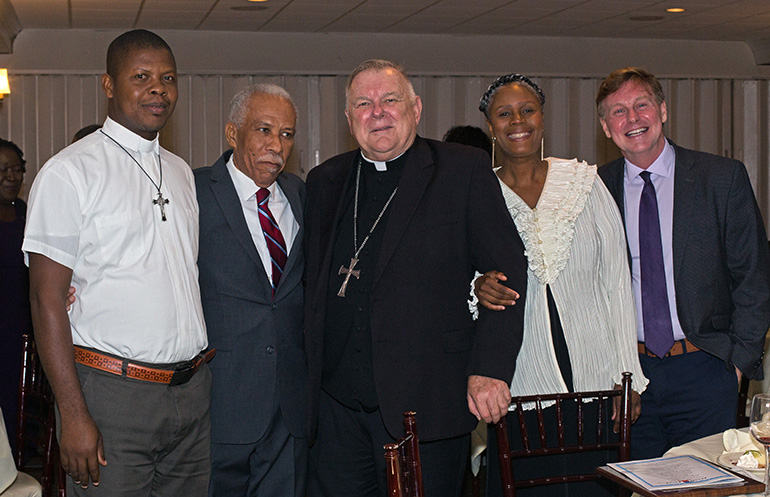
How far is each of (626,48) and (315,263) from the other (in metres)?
7.05

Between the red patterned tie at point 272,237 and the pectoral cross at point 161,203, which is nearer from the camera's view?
the pectoral cross at point 161,203

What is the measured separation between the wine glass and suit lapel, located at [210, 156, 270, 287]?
5.14ft

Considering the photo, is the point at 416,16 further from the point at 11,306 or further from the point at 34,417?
the point at 34,417

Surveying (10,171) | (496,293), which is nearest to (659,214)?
(496,293)

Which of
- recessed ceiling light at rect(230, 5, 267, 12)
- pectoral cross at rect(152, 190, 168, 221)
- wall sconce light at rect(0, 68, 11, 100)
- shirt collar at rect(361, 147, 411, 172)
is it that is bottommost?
pectoral cross at rect(152, 190, 168, 221)

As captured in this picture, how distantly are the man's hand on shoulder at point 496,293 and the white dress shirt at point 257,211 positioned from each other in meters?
0.77

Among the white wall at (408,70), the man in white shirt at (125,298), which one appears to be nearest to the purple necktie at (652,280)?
the man in white shirt at (125,298)

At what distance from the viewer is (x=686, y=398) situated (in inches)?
113

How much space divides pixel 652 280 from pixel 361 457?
1.22 meters

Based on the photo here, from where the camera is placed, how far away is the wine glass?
186cm

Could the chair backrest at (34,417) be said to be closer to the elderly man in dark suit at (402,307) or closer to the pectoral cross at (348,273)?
the elderly man in dark suit at (402,307)

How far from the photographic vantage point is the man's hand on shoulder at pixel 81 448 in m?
2.29

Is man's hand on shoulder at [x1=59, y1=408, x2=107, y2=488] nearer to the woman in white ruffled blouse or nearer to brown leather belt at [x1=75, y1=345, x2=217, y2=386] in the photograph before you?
brown leather belt at [x1=75, y1=345, x2=217, y2=386]

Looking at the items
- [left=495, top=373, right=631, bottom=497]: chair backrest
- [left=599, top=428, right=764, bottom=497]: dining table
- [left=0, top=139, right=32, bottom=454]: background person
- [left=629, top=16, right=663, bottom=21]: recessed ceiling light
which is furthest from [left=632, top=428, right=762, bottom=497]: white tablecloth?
[left=629, top=16, right=663, bottom=21]: recessed ceiling light
